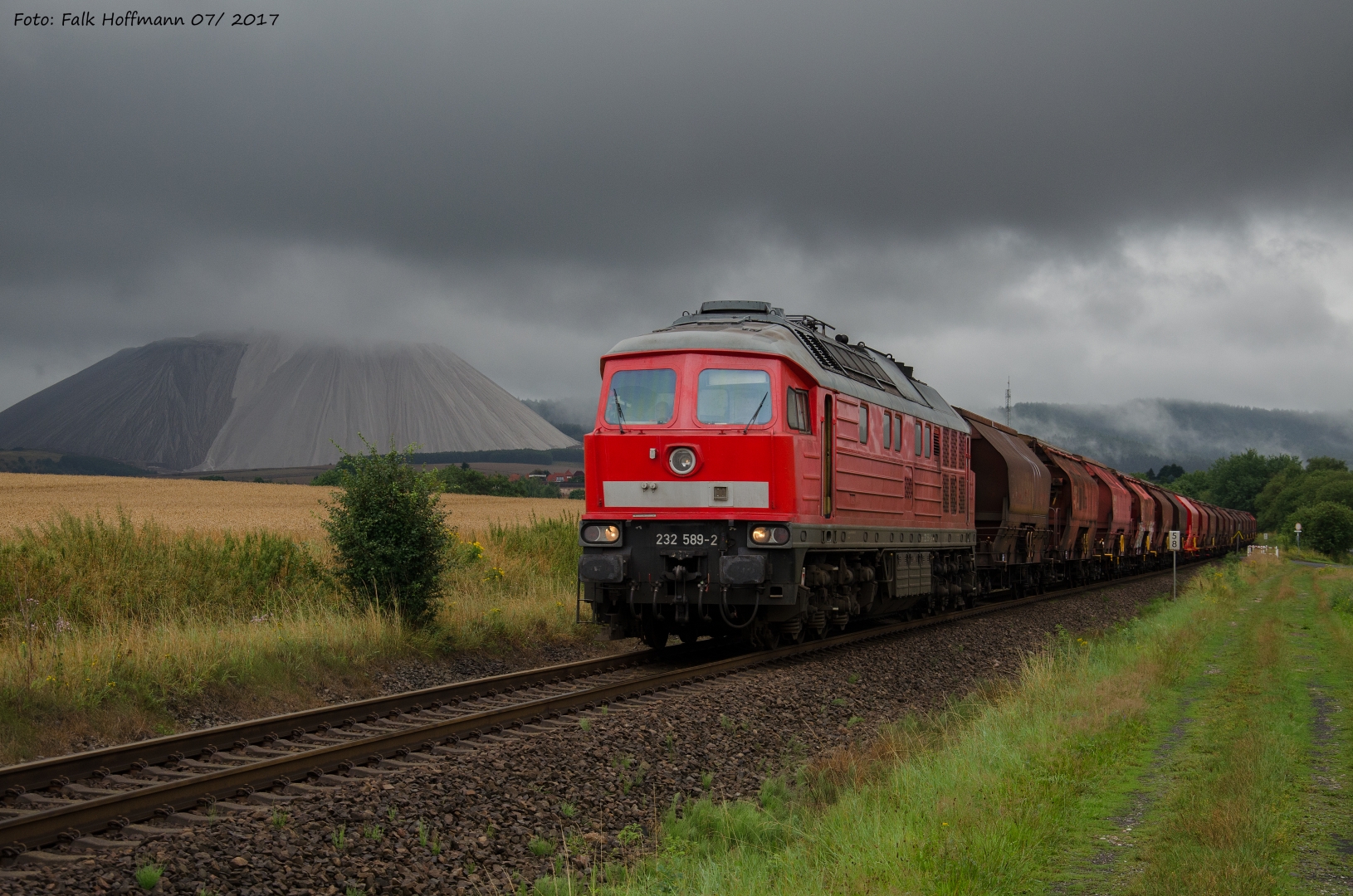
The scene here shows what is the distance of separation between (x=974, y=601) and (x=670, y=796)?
20.4 m

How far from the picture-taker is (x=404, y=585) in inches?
588

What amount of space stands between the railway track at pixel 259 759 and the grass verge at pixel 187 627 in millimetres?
1643

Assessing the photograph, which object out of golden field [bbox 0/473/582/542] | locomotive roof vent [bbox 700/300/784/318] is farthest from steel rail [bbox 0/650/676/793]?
golden field [bbox 0/473/582/542]

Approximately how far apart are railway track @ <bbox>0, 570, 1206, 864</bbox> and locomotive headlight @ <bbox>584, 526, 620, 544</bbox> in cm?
180

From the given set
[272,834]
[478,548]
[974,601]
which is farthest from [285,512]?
[272,834]

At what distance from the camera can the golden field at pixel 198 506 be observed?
27.2 m

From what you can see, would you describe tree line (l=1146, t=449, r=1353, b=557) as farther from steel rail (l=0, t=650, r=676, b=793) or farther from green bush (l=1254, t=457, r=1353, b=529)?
steel rail (l=0, t=650, r=676, b=793)

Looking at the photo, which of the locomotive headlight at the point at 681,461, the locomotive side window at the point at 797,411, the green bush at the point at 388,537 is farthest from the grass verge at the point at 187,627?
the locomotive side window at the point at 797,411

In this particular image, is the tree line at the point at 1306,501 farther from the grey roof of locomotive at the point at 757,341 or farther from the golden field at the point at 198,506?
the grey roof of locomotive at the point at 757,341

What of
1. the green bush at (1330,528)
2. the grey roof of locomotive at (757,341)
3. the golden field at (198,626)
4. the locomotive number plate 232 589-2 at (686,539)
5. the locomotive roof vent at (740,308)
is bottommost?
the green bush at (1330,528)

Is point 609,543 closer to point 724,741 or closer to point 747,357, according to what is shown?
point 747,357

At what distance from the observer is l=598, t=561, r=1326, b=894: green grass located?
615cm

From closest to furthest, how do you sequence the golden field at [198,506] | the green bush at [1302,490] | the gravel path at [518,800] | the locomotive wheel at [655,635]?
the gravel path at [518,800] → the locomotive wheel at [655,635] → the golden field at [198,506] → the green bush at [1302,490]

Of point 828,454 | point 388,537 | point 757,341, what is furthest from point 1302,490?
point 388,537
